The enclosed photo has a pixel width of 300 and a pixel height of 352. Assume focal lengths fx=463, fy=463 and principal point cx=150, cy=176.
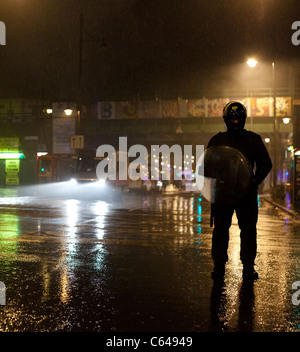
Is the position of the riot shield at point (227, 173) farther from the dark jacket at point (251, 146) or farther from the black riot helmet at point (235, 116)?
the black riot helmet at point (235, 116)

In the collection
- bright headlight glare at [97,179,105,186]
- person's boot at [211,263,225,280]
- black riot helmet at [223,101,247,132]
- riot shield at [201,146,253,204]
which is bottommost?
person's boot at [211,263,225,280]

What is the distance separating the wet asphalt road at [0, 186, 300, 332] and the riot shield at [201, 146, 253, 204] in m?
1.02

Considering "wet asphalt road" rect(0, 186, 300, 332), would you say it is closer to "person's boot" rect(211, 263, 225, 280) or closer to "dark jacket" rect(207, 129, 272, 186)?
"person's boot" rect(211, 263, 225, 280)

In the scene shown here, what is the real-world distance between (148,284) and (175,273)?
700 mm

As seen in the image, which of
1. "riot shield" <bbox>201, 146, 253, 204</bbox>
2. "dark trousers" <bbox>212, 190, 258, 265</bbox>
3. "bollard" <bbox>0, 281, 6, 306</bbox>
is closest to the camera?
"bollard" <bbox>0, 281, 6, 306</bbox>

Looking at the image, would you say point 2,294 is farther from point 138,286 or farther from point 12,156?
point 12,156

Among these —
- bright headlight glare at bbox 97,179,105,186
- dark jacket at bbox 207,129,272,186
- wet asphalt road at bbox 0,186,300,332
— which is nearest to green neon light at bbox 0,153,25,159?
bright headlight glare at bbox 97,179,105,186

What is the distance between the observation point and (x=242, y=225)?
A: 215 inches

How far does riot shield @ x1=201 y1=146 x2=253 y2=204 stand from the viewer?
17.2 ft

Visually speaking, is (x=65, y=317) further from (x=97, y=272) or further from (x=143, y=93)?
(x=143, y=93)

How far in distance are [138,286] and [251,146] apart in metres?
2.09

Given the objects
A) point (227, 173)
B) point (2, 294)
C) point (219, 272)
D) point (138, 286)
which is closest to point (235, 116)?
point (227, 173)

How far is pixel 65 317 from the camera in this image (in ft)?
13.3
